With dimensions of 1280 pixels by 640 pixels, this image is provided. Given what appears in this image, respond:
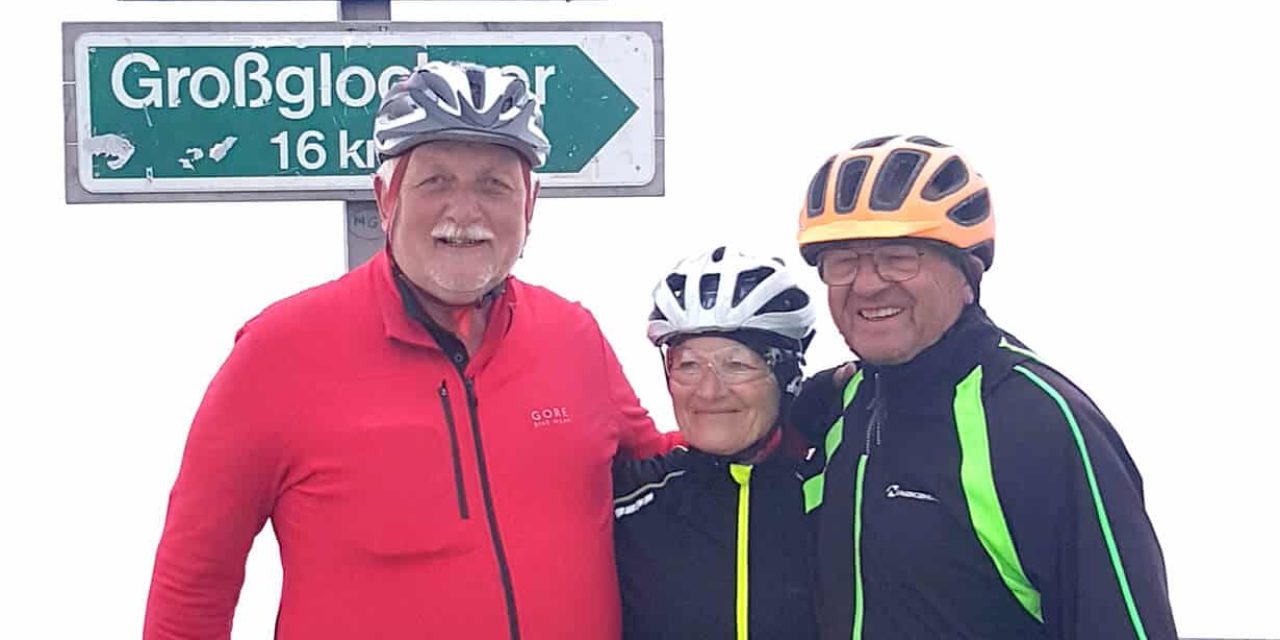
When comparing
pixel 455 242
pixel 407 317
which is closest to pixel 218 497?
pixel 407 317

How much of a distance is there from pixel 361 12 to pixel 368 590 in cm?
160

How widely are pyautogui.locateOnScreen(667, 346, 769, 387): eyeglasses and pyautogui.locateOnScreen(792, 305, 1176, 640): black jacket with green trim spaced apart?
344 millimetres

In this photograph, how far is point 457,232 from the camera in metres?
3.16

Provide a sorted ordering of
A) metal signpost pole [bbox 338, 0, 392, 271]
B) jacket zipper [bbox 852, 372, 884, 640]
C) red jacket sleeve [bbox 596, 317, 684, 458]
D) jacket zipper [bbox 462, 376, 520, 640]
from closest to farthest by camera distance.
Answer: jacket zipper [bbox 852, 372, 884, 640], jacket zipper [bbox 462, 376, 520, 640], red jacket sleeve [bbox 596, 317, 684, 458], metal signpost pole [bbox 338, 0, 392, 271]

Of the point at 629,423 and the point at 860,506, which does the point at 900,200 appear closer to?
the point at 860,506

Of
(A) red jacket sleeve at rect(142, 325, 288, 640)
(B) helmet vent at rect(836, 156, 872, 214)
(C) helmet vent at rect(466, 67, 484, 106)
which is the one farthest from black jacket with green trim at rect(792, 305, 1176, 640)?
(A) red jacket sleeve at rect(142, 325, 288, 640)

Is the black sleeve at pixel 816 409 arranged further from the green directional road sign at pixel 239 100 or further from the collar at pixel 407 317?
the green directional road sign at pixel 239 100

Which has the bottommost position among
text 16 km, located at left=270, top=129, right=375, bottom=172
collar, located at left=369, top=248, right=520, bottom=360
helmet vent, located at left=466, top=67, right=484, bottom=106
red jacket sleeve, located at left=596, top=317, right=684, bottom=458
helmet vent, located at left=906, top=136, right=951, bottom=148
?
red jacket sleeve, located at left=596, top=317, right=684, bottom=458

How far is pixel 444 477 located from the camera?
10.2ft

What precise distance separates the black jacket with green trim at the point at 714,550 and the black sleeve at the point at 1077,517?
0.68 m

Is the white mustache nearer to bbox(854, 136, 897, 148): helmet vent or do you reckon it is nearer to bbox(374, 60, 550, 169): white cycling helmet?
bbox(374, 60, 550, 169): white cycling helmet

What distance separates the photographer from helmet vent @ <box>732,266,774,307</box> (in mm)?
3475

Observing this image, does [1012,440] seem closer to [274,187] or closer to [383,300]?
[383,300]

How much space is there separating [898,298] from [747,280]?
530 mm
